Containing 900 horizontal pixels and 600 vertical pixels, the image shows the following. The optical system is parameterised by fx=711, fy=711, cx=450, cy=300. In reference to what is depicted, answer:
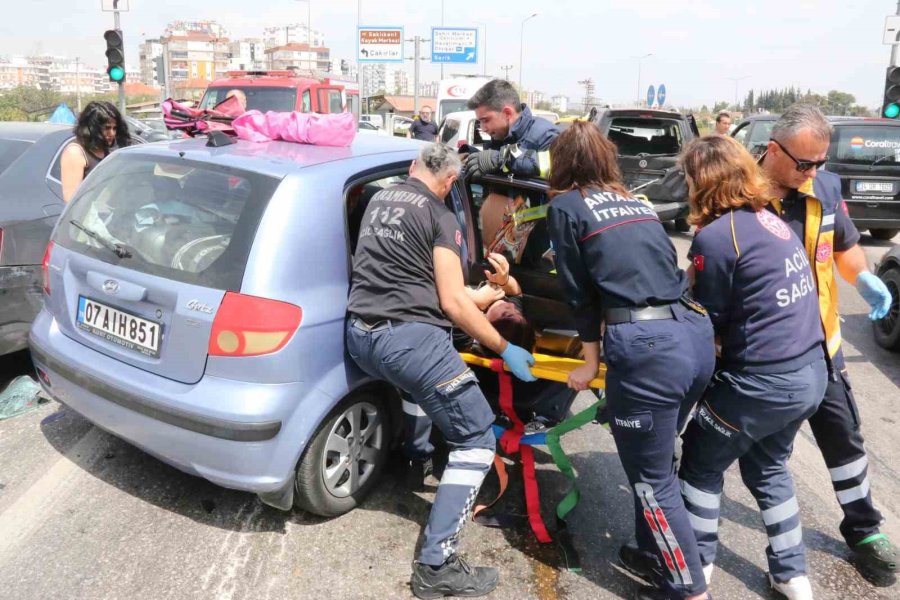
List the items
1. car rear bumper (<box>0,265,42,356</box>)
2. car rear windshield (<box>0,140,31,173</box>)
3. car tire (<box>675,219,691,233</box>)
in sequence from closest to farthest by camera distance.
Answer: car rear bumper (<box>0,265,42,356</box>), car rear windshield (<box>0,140,31,173</box>), car tire (<box>675,219,691,233</box>)

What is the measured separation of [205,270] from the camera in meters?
2.74

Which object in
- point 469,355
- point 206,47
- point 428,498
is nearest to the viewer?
point 469,355

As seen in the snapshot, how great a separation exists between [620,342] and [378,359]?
913 millimetres

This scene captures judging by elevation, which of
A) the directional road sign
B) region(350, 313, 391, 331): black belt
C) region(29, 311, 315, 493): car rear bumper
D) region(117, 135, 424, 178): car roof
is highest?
the directional road sign

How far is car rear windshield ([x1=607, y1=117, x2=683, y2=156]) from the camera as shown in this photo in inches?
431

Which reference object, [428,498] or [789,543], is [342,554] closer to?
[428,498]

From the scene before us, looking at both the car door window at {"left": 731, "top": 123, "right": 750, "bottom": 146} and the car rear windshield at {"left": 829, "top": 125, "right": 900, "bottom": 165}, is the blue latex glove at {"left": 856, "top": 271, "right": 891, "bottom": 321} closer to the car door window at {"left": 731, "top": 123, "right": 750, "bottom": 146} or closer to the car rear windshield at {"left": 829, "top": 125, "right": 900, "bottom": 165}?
the car rear windshield at {"left": 829, "top": 125, "right": 900, "bottom": 165}

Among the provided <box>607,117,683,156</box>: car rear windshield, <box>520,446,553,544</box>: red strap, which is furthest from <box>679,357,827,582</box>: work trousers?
<box>607,117,683,156</box>: car rear windshield

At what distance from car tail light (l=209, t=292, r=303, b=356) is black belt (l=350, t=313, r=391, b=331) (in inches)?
11.5

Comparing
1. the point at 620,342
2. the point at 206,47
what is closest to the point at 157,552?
the point at 620,342

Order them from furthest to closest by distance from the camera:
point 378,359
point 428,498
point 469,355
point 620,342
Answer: point 428,498, point 469,355, point 378,359, point 620,342

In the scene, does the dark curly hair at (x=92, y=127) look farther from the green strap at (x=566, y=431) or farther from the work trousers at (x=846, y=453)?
the work trousers at (x=846, y=453)

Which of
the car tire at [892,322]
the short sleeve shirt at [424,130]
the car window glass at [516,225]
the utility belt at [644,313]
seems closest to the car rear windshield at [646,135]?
the car tire at [892,322]

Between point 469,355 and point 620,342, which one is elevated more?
point 620,342
